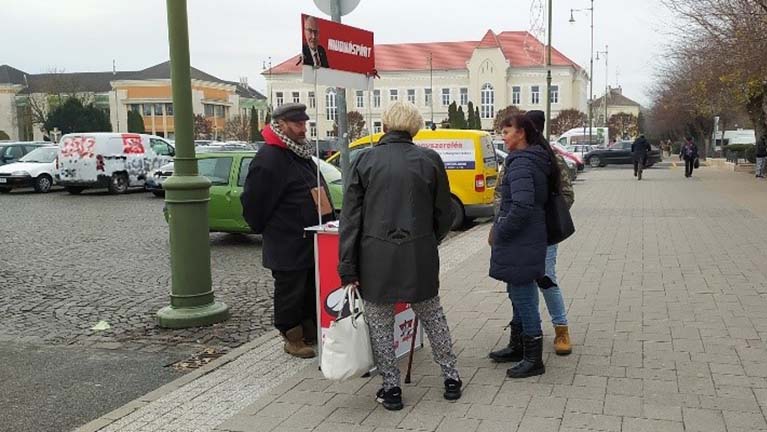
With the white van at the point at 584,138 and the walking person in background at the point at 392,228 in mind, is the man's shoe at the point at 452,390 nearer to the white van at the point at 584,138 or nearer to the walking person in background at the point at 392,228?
the walking person in background at the point at 392,228

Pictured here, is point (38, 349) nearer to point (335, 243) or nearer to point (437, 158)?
point (335, 243)

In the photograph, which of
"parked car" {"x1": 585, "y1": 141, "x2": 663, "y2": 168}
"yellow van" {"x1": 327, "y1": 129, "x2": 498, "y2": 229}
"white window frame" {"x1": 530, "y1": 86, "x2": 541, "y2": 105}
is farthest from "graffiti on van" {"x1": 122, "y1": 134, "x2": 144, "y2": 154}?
"white window frame" {"x1": 530, "y1": 86, "x2": 541, "y2": 105}

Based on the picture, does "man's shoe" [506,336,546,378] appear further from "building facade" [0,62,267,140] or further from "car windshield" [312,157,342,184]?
"building facade" [0,62,267,140]

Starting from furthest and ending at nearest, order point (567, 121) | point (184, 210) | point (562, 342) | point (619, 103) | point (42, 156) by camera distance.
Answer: point (619, 103), point (567, 121), point (42, 156), point (184, 210), point (562, 342)

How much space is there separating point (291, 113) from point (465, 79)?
98117 millimetres

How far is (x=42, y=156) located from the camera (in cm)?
2495

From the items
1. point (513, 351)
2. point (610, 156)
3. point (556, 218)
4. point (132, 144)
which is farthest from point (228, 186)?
point (610, 156)

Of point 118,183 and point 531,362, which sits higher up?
point 118,183

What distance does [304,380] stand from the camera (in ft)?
16.2

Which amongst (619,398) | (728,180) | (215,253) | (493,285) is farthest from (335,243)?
(728,180)

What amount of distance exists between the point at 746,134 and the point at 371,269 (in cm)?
7148

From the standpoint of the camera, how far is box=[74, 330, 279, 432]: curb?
4305 mm

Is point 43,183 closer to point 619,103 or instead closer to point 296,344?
point 296,344

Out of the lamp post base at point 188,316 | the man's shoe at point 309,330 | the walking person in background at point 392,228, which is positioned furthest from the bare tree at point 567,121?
the walking person in background at point 392,228
